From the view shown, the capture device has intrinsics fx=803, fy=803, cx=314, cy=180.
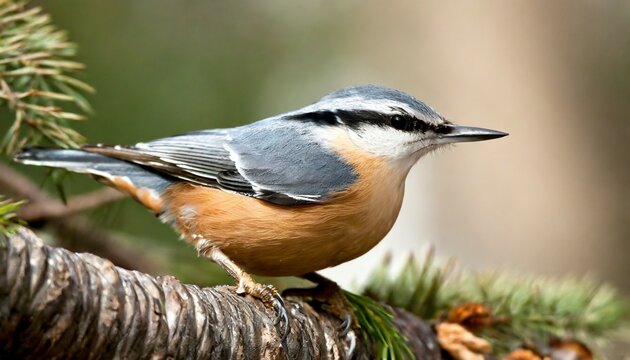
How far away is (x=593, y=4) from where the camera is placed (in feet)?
16.0

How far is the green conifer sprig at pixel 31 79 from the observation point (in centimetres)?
202

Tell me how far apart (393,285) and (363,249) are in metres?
0.21

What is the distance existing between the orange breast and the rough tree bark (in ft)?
1.30

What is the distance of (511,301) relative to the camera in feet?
7.51

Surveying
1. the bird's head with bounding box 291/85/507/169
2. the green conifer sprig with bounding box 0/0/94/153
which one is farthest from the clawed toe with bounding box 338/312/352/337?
the green conifer sprig with bounding box 0/0/94/153

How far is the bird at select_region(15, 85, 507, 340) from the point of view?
213 centimetres

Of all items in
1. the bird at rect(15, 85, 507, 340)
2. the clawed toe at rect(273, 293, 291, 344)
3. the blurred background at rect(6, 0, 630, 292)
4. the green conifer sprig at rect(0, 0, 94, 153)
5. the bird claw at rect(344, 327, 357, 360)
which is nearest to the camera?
the clawed toe at rect(273, 293, 291, 344)

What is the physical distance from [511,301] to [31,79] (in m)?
1.45

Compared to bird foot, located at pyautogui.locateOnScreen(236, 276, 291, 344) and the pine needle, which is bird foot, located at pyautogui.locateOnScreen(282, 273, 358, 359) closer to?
the pine needle

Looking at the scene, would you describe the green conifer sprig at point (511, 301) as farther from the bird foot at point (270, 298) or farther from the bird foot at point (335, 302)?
the bird foot at point (270, 298)

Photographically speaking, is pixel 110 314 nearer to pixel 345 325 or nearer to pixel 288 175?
pixel 345 325

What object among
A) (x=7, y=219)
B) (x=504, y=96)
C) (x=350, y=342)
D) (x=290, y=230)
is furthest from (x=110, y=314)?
(x=504, y=96)

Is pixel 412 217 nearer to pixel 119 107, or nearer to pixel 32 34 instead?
pixel 119 107

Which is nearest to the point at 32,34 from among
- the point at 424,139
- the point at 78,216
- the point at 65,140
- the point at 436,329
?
the point at 65,140
